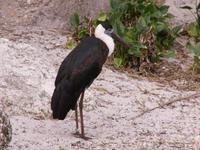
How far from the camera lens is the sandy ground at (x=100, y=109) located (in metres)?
7.48

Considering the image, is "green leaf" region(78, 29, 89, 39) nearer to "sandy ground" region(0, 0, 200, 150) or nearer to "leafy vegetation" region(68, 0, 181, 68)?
"leafy vegetation" region(68, 0, 181, 68)

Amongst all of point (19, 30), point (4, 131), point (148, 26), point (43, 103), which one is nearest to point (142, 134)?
point (43, 103)

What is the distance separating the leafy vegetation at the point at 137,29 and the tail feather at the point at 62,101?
8.12 ft

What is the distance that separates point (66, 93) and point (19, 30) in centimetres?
367

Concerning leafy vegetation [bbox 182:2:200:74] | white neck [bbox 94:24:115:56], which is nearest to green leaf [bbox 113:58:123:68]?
leafy vegetation [bbox 182:2:200:74]

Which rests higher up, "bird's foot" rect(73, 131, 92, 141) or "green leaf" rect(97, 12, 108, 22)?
"green leaf" rect(97, 12, 108, 22)

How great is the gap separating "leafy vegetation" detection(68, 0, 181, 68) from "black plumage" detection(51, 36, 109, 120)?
2133 millimetres

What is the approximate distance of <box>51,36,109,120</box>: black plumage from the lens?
297 inches

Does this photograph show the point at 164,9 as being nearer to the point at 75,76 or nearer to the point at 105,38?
the point at 105,38

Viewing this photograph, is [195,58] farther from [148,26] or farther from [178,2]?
[178,2]

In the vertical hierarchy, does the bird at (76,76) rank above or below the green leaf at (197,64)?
above

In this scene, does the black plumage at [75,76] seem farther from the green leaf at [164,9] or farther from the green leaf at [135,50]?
the green leaf at [164,9]

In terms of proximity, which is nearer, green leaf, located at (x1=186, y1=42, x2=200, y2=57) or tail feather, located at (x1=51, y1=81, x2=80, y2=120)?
tail feather, located at (x1=51, y1=81, x2=80, y2=120)

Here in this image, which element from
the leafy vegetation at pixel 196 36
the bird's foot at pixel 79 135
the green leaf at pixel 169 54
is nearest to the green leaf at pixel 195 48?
the leafy vegetation at pixel 196 36
